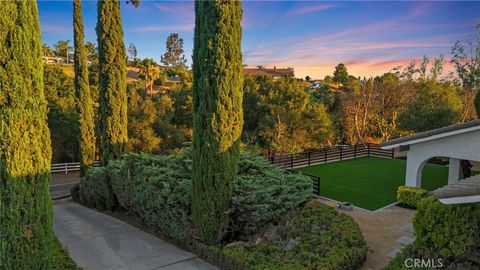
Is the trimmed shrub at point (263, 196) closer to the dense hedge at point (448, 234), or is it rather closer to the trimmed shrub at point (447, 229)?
the dense hedge at point (448, 234)

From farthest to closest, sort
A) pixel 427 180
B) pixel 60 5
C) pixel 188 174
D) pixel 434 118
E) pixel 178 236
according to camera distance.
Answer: pixel 434 118
pixel 60 5
pixel 427 180
pixel 188 174
pixel 178 236

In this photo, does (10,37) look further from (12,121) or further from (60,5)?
(60,5)

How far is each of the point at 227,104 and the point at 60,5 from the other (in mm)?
14915

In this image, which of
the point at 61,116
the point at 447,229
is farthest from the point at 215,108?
the point at 61,116

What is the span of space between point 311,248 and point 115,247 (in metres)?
5.11

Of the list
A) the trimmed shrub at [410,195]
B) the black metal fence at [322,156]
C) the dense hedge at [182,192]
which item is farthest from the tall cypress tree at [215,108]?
the black metal fence at [322,156]

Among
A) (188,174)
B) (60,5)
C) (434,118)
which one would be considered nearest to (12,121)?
(188,174)

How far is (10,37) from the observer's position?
15.8ft

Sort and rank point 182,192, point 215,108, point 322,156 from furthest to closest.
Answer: point 322,156 → point 182,192 → point 215,108

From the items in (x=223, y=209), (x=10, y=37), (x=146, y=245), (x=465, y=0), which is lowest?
(x=146, y=245)

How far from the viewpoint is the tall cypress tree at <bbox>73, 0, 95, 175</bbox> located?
15562 mm

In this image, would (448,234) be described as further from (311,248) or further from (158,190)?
(158,190)

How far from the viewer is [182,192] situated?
29.1ft

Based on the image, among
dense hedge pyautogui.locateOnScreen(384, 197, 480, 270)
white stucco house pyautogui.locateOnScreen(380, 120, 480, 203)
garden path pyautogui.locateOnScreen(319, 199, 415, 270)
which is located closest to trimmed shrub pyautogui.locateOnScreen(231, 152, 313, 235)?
garden path pyautogui.locateOnScreen(319, 199, 415, 270)
